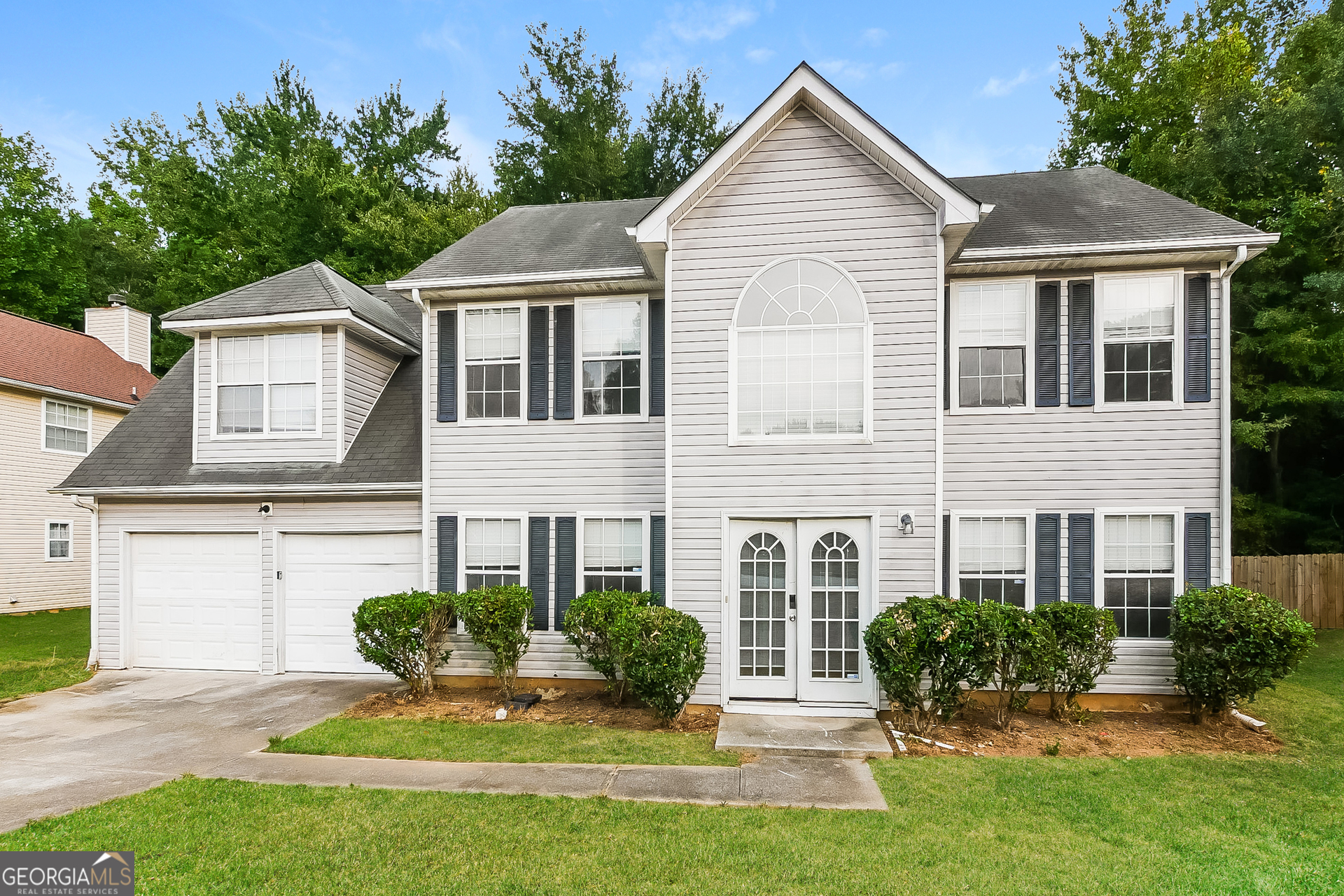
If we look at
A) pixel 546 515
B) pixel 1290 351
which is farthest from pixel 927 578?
pixel 1290 351

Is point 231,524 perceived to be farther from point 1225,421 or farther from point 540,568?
point 1225,421

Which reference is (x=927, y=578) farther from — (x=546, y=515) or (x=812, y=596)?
(x=546, y=515)

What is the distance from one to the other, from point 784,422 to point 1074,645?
405cm

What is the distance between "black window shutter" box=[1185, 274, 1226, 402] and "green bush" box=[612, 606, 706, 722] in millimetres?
6720

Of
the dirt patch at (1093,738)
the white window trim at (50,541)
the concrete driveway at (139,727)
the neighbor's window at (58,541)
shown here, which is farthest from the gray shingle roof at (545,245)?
the neighbor's window at (58,541)

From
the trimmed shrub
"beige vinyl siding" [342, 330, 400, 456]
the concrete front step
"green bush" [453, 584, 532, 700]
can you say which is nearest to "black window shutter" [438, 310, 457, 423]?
"beige vinyl siding" [342, 330, 400, 456]

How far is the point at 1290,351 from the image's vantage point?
1320 cm

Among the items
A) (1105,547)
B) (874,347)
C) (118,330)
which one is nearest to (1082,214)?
(874,347)

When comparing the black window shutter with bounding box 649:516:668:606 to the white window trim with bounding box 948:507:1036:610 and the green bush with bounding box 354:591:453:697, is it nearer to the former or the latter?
the green bush with bounding box 354:591:453:697

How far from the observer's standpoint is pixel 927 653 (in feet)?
21.9

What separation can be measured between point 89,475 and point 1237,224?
16.3 m

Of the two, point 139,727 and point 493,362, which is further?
point 493,362

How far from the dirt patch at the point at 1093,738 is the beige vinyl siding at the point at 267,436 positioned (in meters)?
8.63

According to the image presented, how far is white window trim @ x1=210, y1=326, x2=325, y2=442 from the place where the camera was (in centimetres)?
970
